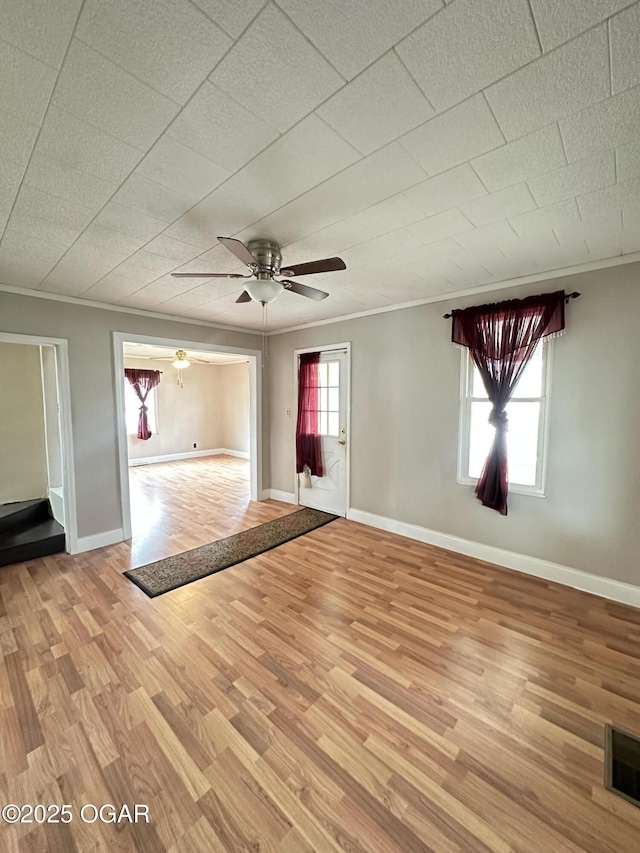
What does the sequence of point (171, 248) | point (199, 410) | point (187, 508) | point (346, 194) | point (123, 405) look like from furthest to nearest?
1. point (199, 410)
2. point (187, 508)
3. point (123, 405)
4. point (171, 248)
5. point (346, 194)

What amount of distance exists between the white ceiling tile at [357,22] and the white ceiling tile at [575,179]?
1.04 meters

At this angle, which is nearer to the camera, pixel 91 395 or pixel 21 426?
pixel 91 395

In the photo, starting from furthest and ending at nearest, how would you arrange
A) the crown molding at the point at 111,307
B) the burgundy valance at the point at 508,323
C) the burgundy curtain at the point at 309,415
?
the burgundy curtain at the point at 309,415
the crown molding at the point at 111,307
the burgundy valance at the point at 508,323

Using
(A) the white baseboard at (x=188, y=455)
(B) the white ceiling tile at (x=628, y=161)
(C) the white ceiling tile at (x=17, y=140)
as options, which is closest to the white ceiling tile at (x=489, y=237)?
(B) the white ceiling tile at (x=628, y=161)

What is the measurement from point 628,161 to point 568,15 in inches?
34.7

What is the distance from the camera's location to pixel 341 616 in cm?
243

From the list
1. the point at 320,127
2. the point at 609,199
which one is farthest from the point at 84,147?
the point at 609,199

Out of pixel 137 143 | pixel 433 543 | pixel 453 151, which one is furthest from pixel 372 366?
pixel 137 143

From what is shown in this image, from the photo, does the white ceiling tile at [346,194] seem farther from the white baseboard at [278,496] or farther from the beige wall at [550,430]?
the white baseboard at [278,496]

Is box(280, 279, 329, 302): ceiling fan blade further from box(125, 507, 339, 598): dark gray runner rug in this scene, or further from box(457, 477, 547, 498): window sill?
box(125, 507, 339, 598): dark gray runner rug

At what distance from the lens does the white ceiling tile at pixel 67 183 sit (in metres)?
1.49

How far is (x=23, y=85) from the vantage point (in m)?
1.10

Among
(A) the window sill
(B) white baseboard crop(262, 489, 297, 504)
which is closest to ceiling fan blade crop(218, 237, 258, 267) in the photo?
(A) the window sill

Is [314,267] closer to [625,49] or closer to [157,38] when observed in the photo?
[157,38]
